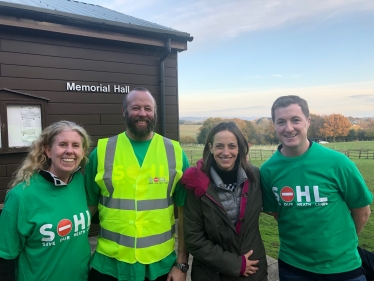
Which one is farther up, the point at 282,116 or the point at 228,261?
the point at 282,116

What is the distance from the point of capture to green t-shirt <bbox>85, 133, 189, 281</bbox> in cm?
196

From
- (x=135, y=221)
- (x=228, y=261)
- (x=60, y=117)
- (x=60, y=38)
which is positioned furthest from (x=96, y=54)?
(x=228, y=261)

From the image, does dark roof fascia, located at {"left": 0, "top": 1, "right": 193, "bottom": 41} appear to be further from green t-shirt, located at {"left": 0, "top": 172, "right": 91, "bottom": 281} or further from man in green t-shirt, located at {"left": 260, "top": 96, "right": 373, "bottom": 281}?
man in green t-shirt, located at {"left": 260, "top": 96, "right": 373, "bottom": 281}

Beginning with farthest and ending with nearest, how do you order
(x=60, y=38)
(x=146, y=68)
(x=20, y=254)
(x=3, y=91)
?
1. (x=146, y=68)
2. (x=60, y=38)
3. (x=3, y=91)
4. (x=20, y=254)

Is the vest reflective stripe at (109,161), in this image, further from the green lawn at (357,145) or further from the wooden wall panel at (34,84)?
the green lawn at (357,145)

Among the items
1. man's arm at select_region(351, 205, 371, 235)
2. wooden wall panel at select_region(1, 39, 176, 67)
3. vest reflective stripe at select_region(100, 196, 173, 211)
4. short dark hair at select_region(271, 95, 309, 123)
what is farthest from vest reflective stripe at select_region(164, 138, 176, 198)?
wooden wall panel at select_region(1, 39, 176, 67)

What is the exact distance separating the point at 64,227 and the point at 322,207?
169cm

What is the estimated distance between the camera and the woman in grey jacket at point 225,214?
1.90 meters

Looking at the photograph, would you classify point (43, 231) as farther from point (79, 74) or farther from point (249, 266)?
point (79, 74)

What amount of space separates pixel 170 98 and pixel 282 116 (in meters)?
3.69

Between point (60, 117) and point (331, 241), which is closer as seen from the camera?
point (331, 241)

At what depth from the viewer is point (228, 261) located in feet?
6.11

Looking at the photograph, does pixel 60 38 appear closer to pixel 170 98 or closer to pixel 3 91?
pixel 3 91

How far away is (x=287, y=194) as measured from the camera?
2.01m
